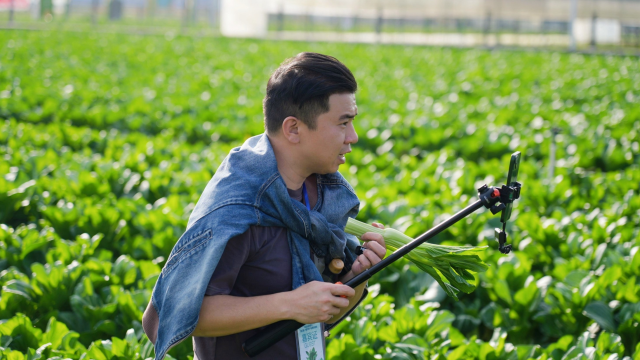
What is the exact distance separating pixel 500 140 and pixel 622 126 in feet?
7.86

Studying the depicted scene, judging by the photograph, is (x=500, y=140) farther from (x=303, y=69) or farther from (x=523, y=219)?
(x=303, y=69)

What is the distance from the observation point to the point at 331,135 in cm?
183

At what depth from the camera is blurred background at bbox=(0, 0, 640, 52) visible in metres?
34.5

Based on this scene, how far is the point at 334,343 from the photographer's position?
307 cm

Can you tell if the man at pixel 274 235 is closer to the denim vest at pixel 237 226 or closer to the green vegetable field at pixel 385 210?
the denim vest at pixel 237 226

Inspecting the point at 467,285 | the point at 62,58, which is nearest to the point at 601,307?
the point at 467,285

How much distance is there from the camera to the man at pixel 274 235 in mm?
1703

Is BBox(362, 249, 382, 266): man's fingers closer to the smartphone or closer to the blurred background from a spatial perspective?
the smartphone

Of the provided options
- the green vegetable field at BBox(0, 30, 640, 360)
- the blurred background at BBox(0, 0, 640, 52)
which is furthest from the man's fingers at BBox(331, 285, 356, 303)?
the blurred background at BBox(0, 0, 640, 52)

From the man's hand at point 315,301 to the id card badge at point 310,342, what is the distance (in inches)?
6.1

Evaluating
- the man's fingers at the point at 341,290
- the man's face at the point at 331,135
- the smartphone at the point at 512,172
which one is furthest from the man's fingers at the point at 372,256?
the smartphone at the point at 512,172

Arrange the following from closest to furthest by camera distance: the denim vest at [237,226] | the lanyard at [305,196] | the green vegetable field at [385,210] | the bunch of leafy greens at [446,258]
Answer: the denim vest at [237,226] < the lanyard at [305,196] < the bunch of leafy greens at [446,258] < the green vegetable field at [385,210]

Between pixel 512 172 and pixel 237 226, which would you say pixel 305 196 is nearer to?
pixel 237 226

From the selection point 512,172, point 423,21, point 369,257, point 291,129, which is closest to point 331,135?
point 291,129
